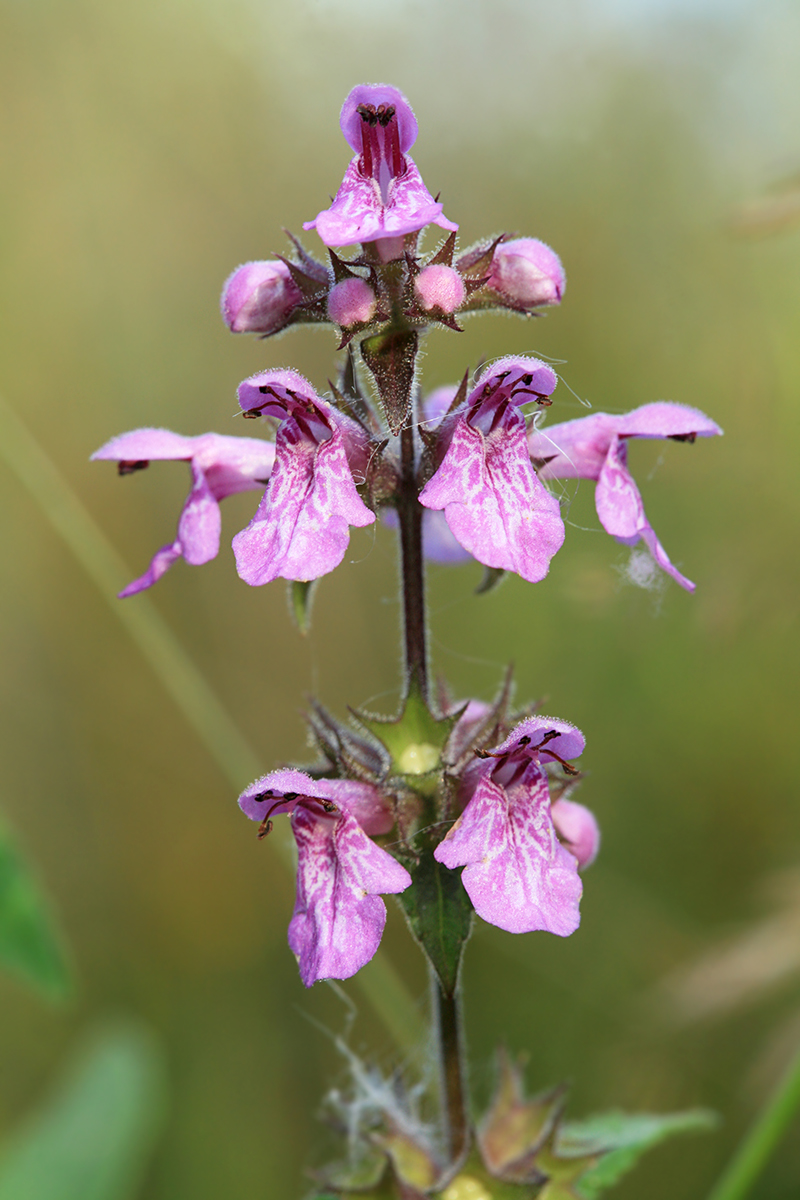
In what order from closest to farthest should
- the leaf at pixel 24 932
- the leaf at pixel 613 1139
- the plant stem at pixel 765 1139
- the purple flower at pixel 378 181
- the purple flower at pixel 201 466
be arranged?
1. the purple flower at pixel 378 181
2. the purple flower at pixel 201 466
3. the leaf at pixel 613 1139
4. the plant stem at pixel 765 1139
5. the leaf at pixel 24 932

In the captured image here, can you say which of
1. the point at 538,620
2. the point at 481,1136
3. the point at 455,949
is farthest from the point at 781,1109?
the point at 538,620

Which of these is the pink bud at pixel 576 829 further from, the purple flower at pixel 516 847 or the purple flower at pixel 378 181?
the purple flower at pixel 378 181

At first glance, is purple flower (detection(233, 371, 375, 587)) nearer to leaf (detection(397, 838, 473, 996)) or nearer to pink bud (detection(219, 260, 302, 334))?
pink bud (detection(219, 260, 302, 334))

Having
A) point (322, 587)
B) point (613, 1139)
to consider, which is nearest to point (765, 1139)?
point (613, 1139)

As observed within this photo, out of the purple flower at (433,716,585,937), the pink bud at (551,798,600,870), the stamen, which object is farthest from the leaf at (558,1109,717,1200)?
the stamen

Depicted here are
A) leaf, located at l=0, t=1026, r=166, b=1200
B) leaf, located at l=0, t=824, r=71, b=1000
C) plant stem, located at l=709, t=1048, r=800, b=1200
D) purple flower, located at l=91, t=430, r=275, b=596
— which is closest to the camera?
purple flower, located at l=91, t=430, r=275, b=596

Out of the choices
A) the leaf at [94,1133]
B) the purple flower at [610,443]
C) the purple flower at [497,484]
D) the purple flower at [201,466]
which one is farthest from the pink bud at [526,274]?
the leaf at [94,1133]

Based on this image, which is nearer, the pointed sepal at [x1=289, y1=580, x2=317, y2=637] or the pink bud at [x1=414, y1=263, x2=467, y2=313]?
the pink bud at [x1=414, y1=263, x2=467, y2=313]

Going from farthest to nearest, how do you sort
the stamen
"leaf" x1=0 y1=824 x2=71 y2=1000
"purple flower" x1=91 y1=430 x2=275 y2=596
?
"leaf" x1=0 y1=824 x2=71 y2=1000 → "purple flower" x1=91 y1=430 x2=275 y2=596 → the stamen
